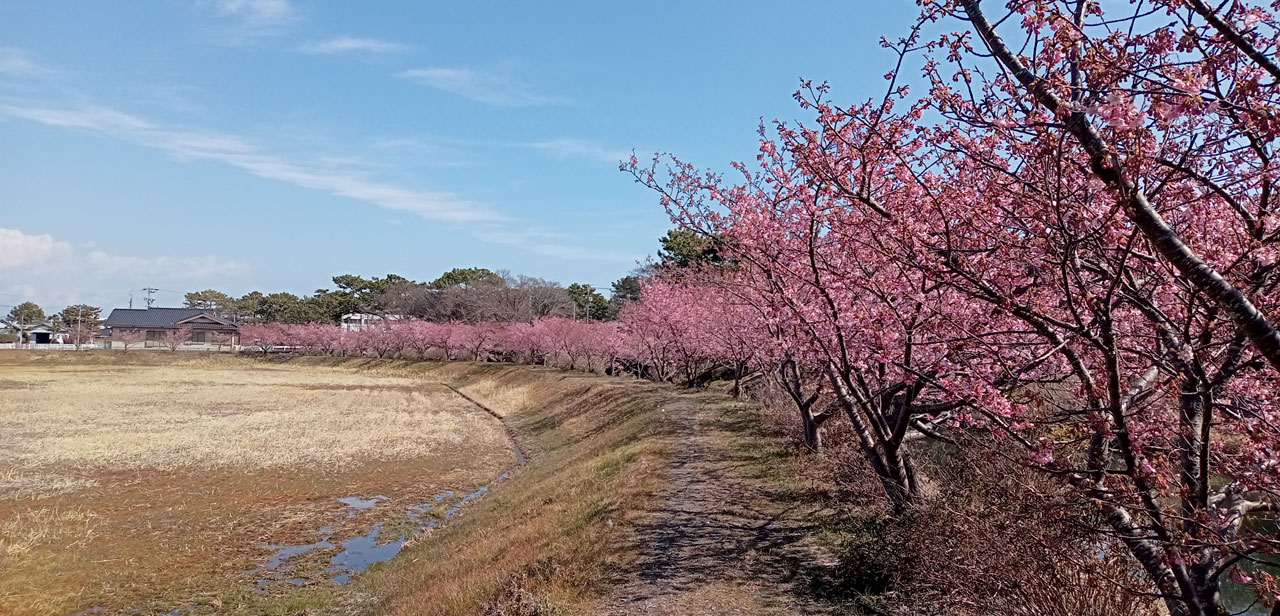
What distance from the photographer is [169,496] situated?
1903 centimetres

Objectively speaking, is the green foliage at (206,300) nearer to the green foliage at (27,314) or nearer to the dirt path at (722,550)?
the green foliage at (27,314)

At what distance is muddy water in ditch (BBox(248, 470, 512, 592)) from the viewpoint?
45.5 ft

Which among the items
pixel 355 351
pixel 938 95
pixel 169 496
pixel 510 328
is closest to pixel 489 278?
pixel 355 351

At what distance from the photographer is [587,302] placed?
81.1 m

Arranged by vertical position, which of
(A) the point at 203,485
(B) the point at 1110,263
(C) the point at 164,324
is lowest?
(A) the point at 203,485

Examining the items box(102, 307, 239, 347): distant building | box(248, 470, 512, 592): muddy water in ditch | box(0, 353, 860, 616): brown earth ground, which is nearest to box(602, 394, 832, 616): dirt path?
box(0, 353, 860, 616): brown earth ground

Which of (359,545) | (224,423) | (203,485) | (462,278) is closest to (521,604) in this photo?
(359,545)

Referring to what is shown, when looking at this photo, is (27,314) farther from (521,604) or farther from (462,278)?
(521,604)

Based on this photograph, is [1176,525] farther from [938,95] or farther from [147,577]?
[147,577]

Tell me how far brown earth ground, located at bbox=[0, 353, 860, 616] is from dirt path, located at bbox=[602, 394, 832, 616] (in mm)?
26

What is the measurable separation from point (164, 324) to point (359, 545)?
112413 mm

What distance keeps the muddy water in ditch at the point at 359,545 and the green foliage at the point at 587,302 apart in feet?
193

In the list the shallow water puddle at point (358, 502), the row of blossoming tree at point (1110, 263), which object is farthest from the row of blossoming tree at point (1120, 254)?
the shallow water puddle at point (358, 502)

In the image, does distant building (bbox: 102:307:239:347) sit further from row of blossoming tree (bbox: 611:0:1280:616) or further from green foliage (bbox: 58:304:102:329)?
row of blossoming tree (bbox: 611:0:1280:616)
